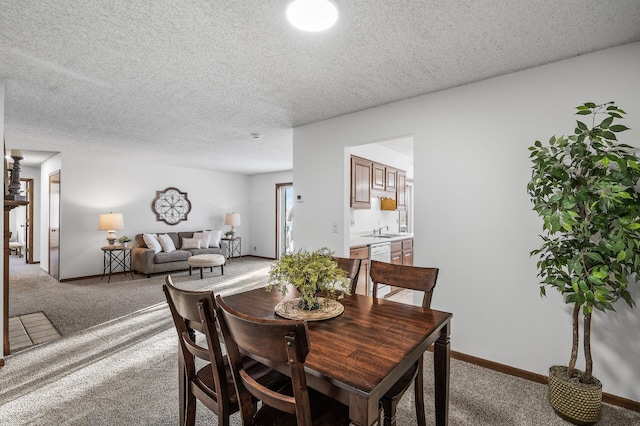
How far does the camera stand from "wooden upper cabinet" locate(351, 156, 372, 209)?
4.29m

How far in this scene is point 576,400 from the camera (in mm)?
1914

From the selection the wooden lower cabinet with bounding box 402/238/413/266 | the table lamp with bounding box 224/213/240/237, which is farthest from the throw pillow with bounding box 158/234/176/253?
the wooden lower cabinet with bounding box 402/238/413/266

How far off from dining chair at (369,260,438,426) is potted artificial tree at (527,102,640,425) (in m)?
0.78

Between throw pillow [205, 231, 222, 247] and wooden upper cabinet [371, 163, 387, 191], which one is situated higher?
wooden upper cabinet [371, 163, 387, 191]

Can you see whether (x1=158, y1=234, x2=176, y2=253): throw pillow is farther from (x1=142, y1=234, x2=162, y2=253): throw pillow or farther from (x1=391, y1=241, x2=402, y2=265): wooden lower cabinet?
(x1=391, y1=241, x2=402, y2=265): wooden lower cabinet

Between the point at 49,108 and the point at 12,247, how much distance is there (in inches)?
315

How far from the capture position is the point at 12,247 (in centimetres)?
877

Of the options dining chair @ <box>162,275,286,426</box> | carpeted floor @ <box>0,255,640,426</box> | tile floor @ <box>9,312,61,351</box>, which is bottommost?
carpeted floor @ <box>0,255,640,426</box>

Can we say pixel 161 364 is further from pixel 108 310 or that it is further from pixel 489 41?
pixel 489 41

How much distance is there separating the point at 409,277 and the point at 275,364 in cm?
117

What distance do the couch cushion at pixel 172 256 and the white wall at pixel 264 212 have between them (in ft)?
8.06

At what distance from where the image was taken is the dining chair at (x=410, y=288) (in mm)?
1410

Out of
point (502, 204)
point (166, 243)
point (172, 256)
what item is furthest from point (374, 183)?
point (166, 243)

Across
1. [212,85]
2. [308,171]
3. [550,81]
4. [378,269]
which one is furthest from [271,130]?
[550,81]
